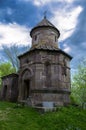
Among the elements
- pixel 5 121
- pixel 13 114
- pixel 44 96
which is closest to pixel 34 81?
pixel 44 96

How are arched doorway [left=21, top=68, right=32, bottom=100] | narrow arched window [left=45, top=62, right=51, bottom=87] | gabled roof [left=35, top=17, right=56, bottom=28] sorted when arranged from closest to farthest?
narrow arched window [left=45, top=62, right=51, bottom=87]
arched doorway [left=21, top=68, right=32, bottom=100]
gabled roof [left=35, top=17, right=56, bottom=28]

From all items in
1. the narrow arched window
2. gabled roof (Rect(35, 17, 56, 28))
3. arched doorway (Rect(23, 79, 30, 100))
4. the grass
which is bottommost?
the grass

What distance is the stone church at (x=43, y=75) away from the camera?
635 inches

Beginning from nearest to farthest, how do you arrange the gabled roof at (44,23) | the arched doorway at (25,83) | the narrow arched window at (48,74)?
1. the narrow arched window at (48,74)
2. the arched doorway at (25,83)
3. the gabled roof at (44,23)

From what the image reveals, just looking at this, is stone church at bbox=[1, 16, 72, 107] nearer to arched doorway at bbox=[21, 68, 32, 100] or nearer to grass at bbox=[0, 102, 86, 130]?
arched doorway at bbox=[21, 68, 32, 100]

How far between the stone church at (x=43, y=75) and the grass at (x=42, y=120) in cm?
188

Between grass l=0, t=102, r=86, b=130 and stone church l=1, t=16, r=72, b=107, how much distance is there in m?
1.88

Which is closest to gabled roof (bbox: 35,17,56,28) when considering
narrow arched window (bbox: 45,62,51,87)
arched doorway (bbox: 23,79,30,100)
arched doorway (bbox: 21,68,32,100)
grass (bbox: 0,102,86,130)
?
narrow arched window (bbox: 45,62,51,87)

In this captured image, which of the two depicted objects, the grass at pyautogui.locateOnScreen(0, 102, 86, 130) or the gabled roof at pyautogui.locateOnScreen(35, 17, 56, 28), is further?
the gabled roof at pyautogui.locateOnScreen(35, 17, 56, 28)

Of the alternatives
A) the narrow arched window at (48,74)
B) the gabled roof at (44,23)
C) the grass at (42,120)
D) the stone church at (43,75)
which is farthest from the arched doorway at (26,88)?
the gabled roof at (44,23)

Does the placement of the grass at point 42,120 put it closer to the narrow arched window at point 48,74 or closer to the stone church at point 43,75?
the stone church at point 43,75

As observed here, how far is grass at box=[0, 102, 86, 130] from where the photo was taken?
1086cm

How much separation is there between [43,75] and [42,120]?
216 inches

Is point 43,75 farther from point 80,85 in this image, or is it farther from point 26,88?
point 80,85
